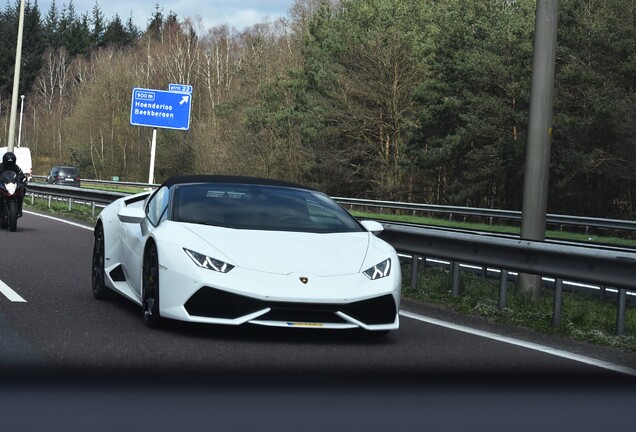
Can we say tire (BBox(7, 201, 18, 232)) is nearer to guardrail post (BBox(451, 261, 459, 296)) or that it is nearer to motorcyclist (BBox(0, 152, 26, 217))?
motorcyclist (BBox(0, 152, 26, 217))

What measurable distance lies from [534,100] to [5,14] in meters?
141

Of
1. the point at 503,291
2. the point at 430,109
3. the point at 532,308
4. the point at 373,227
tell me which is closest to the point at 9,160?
the point at 503,291

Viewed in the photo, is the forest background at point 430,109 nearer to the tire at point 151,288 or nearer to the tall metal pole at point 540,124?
the tall metal pole at point 540,124

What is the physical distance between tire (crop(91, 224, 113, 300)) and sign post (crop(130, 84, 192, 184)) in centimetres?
2459

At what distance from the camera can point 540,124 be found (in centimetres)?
1213

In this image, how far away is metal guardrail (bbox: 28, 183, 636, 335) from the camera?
9.41 metres

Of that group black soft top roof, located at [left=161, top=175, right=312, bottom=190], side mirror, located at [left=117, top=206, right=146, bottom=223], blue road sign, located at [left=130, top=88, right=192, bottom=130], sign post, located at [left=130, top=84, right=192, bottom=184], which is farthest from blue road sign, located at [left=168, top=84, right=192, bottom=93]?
side mirror, located at [left=117, top=206, right=146, bottom=223]

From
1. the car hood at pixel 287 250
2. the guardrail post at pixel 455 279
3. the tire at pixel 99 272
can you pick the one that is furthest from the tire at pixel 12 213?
the car hood at pixel 287 250

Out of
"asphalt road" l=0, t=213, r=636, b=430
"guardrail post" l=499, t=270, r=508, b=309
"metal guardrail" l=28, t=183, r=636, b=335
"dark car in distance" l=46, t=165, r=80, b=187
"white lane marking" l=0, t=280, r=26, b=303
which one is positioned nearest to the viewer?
"asphalt road" l=0, t=213, r=636, b=430

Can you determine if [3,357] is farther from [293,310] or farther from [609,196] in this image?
[609,196]

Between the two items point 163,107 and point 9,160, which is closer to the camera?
point 9,160

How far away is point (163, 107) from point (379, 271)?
27988 millimetres

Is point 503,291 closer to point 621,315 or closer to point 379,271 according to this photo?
point 621,315

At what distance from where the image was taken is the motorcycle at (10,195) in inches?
811
